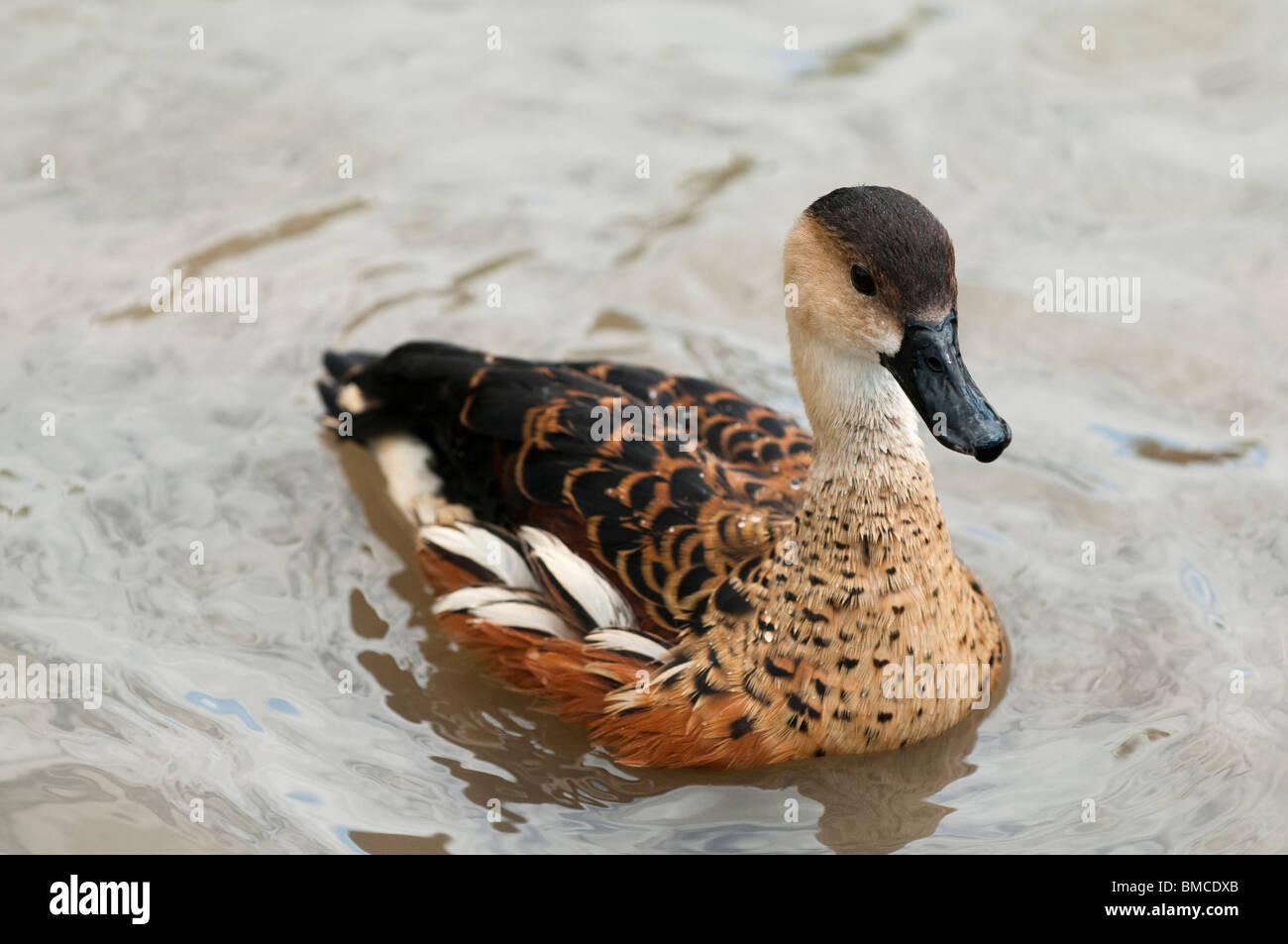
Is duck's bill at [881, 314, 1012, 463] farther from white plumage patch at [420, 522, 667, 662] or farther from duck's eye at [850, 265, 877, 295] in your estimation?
white plumage patch at [420, 522, 667, 662]

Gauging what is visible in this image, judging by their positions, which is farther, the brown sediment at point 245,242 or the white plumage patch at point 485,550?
the brown sediment at point 245,242

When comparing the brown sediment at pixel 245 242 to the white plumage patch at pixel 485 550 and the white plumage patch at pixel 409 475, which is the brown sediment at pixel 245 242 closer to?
the white plumage patch at pixel 409 475

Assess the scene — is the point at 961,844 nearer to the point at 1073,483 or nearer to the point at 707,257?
the point at 1073,483

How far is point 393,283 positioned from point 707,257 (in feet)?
6.04

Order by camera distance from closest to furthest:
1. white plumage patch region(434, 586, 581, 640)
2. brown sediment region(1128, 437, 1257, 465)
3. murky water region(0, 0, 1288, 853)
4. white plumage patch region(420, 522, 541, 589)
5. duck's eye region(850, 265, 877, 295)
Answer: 1. duck's eye region(850, 265, 877, 295)
2. murky water region(0, 0, 1288, 853)
3. white plumage patch region(434, 586, 581, 640)
4. white plumage patch region(420, 522, 541, 589)
5. brown sediment region(1128, 437, 1257, 465)

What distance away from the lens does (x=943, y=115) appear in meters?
9.95

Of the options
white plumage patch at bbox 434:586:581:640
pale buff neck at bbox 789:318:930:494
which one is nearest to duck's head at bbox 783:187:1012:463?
pale buff neck at bbox 789:318:930:494

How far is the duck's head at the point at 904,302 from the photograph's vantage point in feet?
17.3

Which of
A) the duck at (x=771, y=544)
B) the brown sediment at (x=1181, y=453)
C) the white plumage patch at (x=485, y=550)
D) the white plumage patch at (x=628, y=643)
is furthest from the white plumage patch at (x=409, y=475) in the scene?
the brown sediment at (x=1181, y=453)

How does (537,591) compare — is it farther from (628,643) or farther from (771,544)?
(771,544)

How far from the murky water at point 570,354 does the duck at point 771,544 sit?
0.28 meters

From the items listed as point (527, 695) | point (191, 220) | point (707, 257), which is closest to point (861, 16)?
point (707, 257)

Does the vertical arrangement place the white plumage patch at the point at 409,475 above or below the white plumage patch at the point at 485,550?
above

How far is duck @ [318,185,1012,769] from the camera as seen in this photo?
17.7 feet
